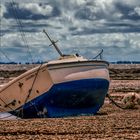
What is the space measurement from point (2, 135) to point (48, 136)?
1.41 m

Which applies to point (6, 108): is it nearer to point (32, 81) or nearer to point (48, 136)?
point (32, 81)

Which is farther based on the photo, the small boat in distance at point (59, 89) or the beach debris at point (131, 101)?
the beach debris at point (131, 101)

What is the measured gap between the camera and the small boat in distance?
900 inches

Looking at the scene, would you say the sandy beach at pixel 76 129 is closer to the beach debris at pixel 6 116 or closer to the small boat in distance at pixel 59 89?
the small boat in distance at pixel 59 89

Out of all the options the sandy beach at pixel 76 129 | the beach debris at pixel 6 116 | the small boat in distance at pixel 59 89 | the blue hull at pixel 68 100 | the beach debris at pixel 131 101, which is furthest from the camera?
the beach debris at pixel 131 101

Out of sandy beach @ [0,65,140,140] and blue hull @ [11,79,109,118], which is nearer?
sandy beach @ [0,65,140,140]

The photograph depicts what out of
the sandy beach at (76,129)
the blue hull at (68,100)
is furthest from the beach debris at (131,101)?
the sandy beach at (76,129)

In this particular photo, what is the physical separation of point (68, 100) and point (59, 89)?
886mm

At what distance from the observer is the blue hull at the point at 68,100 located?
23.1m

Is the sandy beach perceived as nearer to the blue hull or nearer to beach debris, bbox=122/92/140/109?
the blue hull

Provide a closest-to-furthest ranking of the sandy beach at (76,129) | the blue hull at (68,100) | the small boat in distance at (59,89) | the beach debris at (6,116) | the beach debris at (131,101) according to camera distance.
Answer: the sandy beach at (76,129), the small boat in distance at (59,89), the blue hull at (68,100), the beach debris at (6,116), the beach debris at (131,101)

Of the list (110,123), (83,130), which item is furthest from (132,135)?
(110,123)

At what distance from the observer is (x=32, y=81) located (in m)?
23.2

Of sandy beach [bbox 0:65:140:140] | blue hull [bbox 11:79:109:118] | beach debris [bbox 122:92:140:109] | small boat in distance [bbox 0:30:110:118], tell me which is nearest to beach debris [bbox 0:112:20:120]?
small boat in distance [bbox 0:30:110:118]
